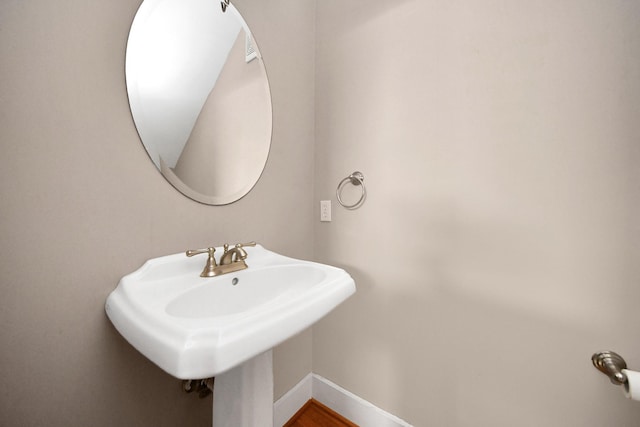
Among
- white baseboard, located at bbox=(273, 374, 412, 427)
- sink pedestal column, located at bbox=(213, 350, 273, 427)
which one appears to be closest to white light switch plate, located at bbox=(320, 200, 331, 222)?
sink pedestal column, located at bbox=(213, 350, 273, 427)

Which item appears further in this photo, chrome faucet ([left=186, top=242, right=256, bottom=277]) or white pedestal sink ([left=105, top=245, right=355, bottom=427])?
chrome faucet ([left=186, top=242, right=256, bottom=277])

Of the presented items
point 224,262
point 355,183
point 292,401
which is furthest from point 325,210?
point 292,401

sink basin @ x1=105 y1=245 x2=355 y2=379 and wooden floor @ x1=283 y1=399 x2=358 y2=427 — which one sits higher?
sink basin @ x1=105 y1=245 x2=355 y2=379

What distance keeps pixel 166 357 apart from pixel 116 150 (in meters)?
0.55

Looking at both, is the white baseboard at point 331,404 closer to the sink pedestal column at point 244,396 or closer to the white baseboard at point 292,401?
the white baseboard at point 292,401

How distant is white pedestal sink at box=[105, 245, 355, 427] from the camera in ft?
1.24

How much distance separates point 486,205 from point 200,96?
1.04 m

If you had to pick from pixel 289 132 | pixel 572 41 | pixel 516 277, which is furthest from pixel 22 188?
pixel 572 41

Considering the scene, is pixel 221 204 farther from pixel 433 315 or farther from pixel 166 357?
pixel 433 315

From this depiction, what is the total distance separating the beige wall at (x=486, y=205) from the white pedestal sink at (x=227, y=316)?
442 mm

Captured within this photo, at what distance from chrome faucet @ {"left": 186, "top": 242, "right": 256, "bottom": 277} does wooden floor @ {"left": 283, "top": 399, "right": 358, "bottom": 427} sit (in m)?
0.87

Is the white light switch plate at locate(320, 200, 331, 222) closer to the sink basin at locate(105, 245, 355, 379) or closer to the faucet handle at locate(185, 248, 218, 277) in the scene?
the sink basin at locate(105, 245, 355, 379)

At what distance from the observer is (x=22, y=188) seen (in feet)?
1.64

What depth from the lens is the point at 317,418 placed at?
1132 mm
